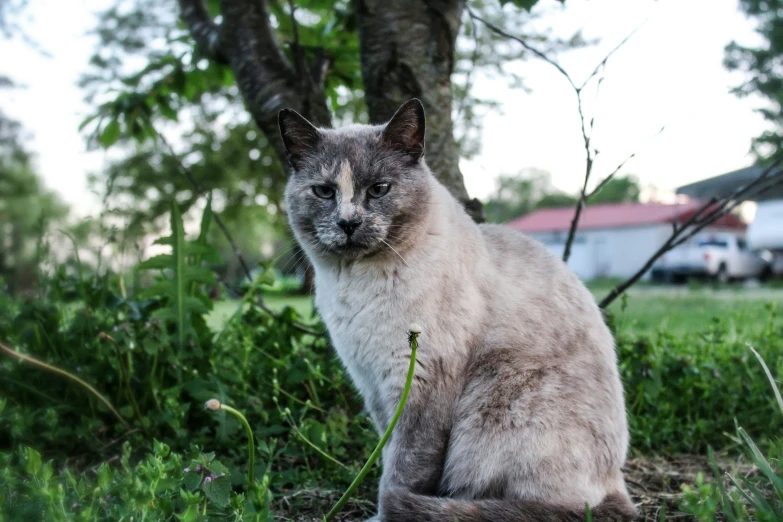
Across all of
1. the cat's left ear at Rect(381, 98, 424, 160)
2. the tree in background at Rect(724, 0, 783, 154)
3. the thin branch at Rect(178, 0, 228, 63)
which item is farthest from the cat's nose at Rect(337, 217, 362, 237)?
the tree in background at Rect(724, 0, 783, 154)

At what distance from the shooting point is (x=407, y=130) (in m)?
2.09

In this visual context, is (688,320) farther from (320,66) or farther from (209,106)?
(209,106)

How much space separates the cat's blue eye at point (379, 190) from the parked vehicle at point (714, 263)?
16899mm

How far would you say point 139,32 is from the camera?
11000 millimetres

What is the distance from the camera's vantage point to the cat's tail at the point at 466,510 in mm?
1650

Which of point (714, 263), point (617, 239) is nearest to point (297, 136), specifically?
point (714, 263)

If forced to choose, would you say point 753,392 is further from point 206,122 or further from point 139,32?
point 206,122

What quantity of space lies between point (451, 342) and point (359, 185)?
610mm

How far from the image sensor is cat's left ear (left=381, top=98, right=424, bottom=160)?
2031mm

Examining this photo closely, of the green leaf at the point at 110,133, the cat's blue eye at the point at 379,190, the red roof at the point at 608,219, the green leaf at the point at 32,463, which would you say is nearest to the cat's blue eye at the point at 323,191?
the cat's blue eye at the point at 379,190

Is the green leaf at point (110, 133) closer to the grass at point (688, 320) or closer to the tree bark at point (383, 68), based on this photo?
the tree bark at point (383, 68)

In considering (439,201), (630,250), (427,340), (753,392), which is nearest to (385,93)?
(439,201)

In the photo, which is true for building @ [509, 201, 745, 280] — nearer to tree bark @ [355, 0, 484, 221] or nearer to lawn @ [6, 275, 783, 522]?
lawn @ [6, 275, 783, 522]

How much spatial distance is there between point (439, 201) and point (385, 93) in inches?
38.6
